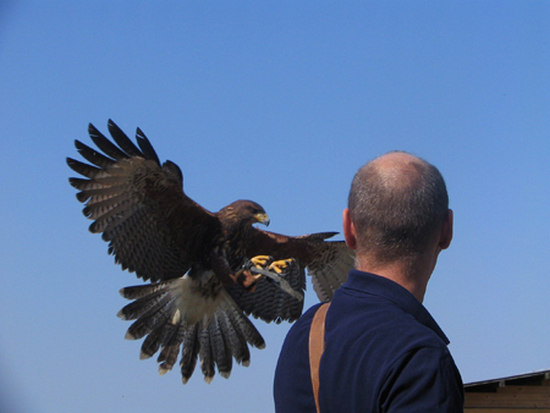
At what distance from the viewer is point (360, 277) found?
1615mm

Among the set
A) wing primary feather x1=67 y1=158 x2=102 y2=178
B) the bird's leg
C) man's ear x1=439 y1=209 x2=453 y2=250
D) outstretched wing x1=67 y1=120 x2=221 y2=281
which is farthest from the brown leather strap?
wing primary feather x1=67 y1=158 x2=102 y2=178

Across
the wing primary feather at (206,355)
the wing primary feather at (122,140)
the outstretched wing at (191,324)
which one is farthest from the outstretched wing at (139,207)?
the wing primary feather at (206,355)

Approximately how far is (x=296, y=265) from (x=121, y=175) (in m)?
2.78

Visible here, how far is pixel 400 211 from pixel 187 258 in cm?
611

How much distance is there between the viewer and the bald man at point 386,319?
135cm

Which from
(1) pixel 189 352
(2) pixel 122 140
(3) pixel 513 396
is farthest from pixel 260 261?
(3) pixel 513 396

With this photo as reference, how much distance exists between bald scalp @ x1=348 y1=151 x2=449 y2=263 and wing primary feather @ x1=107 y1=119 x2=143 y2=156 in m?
5.34

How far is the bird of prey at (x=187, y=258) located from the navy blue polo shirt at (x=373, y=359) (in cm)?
435

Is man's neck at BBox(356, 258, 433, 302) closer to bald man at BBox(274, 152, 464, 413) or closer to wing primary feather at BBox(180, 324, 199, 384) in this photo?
bald man at BBox(274, 152, 464, 413)

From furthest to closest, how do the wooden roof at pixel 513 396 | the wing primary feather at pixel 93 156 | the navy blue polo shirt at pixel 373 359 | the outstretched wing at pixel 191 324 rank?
the wooden roof at pixel 513 396 → the outstretched wing at pixel 191 324 → the wing primary feather at pixel 93 156 → the navy blue polo shirt at pixel 373 359

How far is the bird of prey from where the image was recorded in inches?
265

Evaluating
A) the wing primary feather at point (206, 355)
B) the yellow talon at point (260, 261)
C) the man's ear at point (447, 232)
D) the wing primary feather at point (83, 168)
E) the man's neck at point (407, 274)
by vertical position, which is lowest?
the wing primary feather at point (206, 355)

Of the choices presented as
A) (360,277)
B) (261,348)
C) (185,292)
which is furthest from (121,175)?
(360,277)

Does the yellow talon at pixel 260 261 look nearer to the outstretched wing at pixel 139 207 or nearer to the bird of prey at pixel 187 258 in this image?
the bird of prey at pixel 187 258
